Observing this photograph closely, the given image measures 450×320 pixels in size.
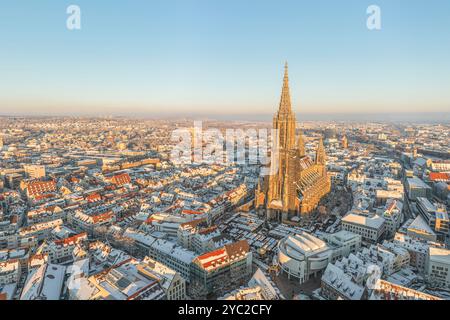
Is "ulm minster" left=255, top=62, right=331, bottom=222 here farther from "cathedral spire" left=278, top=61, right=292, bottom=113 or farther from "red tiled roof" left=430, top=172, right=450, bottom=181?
"red tiled roof" left=430, top=172, right=450, bottom=181

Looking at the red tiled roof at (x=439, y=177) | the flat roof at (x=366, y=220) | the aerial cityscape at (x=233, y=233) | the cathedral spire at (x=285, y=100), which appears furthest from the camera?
the red tiled roof at (x=439, y=177)

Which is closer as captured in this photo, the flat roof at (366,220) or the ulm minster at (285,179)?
the flat roof at (366,220)

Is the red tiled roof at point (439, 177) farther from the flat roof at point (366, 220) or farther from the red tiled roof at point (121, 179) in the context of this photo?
the red tiled roof at point (121, 179)

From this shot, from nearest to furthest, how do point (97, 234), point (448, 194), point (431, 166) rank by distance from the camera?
point (97, 234)
point (448, 194)
point (431, 166)

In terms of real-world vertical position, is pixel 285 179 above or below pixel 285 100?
below

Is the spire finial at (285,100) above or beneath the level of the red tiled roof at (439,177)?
above

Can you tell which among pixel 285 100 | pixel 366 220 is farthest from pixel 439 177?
pixel 285 100

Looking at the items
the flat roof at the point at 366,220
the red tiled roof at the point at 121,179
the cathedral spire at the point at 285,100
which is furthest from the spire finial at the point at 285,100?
the red tiled roof at the point at 121,179

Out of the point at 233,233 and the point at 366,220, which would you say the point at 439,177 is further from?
the point at 233,233
